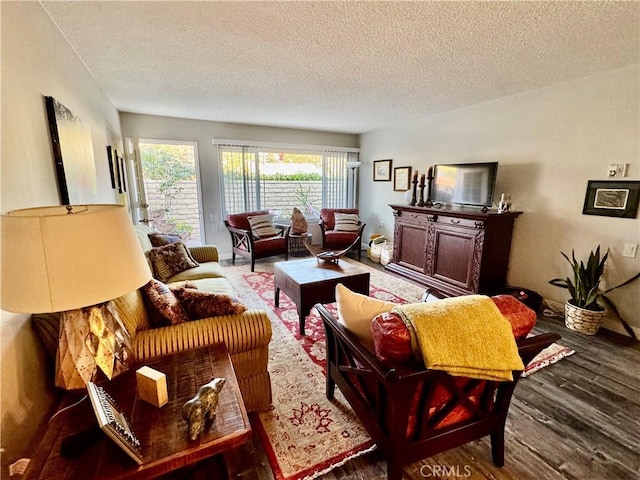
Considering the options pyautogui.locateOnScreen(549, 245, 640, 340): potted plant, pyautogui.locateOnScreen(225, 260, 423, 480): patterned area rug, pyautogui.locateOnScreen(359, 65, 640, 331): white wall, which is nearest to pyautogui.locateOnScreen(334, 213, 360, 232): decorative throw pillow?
pyautogui.locateOnScreen(359, 65, 640, 331): white wall

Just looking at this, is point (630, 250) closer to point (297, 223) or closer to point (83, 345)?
Answer: point (83, 345)

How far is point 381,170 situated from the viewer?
204 inches

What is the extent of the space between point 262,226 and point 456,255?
2824 millimetres

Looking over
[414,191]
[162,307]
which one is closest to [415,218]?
[414,191]

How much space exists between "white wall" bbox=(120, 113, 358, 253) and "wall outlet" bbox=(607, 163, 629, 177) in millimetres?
4096

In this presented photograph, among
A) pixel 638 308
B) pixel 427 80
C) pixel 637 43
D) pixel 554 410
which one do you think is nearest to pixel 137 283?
pixel 554 410

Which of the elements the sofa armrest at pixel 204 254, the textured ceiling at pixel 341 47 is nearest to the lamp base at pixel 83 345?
the textured ceiling at pixel 341 47

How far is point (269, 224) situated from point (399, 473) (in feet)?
12.5

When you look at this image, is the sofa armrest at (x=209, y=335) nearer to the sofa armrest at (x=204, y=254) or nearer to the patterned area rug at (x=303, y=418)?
the patterned area rug at (x=303, y=418)

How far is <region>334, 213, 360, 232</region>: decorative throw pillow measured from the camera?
4977mm

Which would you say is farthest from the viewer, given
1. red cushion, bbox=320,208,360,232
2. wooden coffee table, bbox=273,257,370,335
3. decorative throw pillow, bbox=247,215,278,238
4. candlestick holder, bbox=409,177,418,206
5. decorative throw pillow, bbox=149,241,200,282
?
red cushion, bbox=320,208,360,232

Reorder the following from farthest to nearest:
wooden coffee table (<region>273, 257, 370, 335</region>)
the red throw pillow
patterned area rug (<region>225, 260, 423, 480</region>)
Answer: wooden coffee table (<region>273, 257, 370, 335</region>)
patterned area rug (<region>225, 260, 423, 480</region>)
the red throw pillow

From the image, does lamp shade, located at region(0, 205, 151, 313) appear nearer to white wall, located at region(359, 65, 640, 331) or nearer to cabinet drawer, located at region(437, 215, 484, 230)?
cabinet drawer, located at region(437, 215, 484, 230)

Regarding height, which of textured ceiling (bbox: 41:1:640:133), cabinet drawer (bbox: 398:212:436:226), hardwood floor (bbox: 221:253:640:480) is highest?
textured ceiling (bbox: 41:1:640:133)
